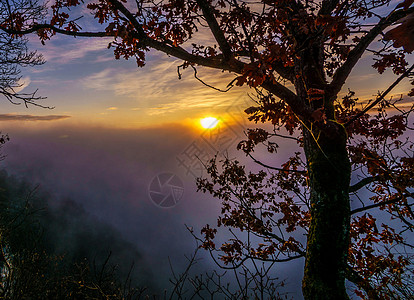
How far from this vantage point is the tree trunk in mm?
3018

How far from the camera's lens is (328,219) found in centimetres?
327

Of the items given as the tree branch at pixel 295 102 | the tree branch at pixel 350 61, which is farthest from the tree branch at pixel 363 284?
the tree branch at pixel 350 61

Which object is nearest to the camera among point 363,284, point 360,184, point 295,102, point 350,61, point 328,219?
point 328,219

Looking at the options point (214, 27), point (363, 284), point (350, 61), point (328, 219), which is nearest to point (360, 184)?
point (363, 284)

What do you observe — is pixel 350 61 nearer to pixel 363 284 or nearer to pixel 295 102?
pixel 295 102

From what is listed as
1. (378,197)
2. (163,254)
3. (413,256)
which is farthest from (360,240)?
(163,254)

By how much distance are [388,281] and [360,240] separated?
267cm

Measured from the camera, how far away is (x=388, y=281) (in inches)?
163

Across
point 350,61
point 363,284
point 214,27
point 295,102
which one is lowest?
point 363,284

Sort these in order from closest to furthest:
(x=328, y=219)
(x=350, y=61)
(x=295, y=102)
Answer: (x=328, y=219), (x=295, y=102), (x=350, y=61)

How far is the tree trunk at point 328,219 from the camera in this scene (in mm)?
3018

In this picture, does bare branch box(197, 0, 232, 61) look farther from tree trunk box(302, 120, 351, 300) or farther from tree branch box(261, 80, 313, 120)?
tree trunk box(302, 120, 351, 300)

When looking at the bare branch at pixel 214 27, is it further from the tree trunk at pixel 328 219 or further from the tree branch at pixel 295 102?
the tree trunk at pixel 328 219

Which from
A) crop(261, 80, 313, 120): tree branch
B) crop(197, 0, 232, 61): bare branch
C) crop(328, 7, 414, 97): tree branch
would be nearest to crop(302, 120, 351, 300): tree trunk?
crop(261, 80, 313, 120): tree branch
